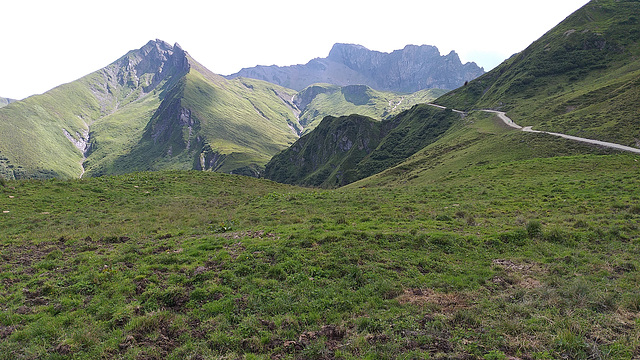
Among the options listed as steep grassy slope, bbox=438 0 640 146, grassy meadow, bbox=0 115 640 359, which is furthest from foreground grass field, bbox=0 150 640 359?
steep grassy slope, bbox=438 0 640 146

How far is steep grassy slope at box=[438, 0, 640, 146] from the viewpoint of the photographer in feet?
186

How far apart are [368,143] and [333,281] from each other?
5800 inches

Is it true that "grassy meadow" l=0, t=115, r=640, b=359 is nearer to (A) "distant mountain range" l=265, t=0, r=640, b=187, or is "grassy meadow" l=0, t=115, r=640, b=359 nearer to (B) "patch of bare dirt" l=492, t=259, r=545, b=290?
(B) "patch of bare dirt" l=492, t=259, r=545, b=290

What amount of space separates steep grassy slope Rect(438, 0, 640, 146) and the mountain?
65.7 ft

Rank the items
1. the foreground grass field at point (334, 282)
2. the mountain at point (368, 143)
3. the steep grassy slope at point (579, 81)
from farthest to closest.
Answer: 1. the mountain at point (368, 143)
2. the steep grassy slope at point (579, 81)
3. the foreground grass field at point (334, 282)

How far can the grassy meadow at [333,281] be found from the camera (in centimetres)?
883

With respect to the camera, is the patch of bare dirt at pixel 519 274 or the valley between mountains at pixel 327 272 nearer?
the valley between mountains at pixel 327 272

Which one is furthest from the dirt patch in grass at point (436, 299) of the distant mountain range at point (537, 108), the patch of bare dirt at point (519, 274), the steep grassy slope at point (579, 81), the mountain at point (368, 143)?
the mountain at point (368, 143)

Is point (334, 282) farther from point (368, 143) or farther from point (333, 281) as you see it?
point (368, 143)

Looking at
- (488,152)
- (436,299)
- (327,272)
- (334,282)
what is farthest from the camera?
(488,152)

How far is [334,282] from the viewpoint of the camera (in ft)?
42.1

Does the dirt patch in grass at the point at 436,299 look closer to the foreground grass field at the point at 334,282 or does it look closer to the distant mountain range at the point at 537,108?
the foreground grass field at the point at 334,282

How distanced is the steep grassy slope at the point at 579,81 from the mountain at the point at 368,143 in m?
20.0

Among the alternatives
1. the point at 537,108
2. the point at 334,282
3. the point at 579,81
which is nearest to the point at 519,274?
the point at 334,282
